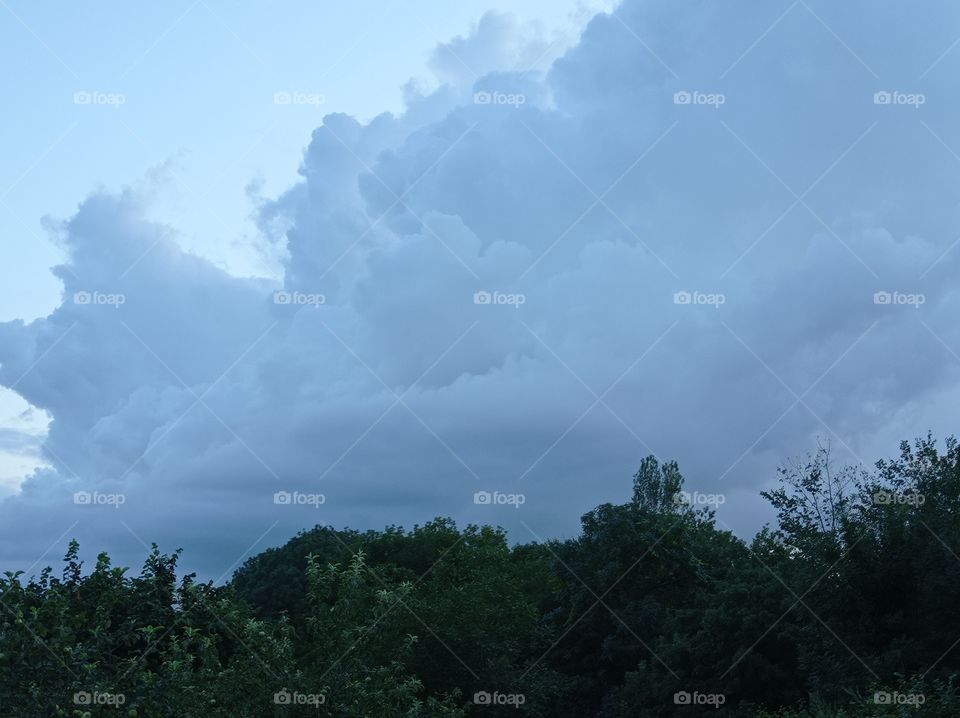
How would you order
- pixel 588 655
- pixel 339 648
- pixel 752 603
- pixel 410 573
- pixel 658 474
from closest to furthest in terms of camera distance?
pixel 339 648 → pixel 752 603 → pixel 410 573 → pixel 588 655 → pixel 658 474

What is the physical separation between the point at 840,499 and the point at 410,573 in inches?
755

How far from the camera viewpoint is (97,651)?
1469cm

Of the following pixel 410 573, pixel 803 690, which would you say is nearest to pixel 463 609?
pixel 410 573

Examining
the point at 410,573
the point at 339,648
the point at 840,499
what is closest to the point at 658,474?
the point at 410,573

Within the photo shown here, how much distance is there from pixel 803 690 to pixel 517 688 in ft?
34.9

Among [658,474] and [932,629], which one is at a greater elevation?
[658,474]

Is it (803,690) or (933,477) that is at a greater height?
(933,477)

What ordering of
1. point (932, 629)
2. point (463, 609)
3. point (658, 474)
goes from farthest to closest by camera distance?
point (658, 474), point (463, 609), point (932, 629)

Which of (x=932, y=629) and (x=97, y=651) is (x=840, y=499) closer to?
(x=932, y=629)

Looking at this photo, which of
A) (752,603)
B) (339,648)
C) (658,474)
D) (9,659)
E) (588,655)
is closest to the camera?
(9,659)

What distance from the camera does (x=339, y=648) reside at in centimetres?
1655

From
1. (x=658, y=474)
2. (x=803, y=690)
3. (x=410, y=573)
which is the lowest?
(x=803, y=690)

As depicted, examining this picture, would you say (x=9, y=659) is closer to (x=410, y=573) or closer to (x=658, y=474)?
(x=410, y=573)

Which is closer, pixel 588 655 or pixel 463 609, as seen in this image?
pixel 463 609
